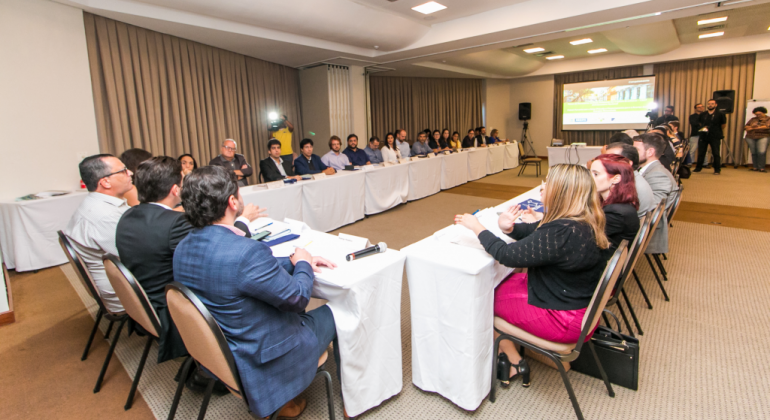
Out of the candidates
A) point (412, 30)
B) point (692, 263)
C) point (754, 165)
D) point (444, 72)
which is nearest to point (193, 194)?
point (692, 263)

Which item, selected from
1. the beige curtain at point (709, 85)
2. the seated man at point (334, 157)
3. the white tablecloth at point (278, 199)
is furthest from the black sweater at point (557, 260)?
the beige curtain at point (709, 85)

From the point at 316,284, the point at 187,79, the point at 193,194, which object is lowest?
the point at 316,284

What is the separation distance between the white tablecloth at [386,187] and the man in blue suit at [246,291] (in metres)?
3.69

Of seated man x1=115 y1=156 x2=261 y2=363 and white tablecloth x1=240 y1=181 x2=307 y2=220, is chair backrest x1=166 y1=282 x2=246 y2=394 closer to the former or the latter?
seated man x1=115 y1=156 x2=261 y2=363

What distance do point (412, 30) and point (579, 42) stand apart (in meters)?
4.17

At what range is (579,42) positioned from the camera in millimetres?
7922

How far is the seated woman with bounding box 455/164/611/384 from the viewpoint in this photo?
144cm

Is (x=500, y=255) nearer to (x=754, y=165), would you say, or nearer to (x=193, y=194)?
(x=193, y=194)

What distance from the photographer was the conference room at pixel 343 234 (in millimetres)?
1440

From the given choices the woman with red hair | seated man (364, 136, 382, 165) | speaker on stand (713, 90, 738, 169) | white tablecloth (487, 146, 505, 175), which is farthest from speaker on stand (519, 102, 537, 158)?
the woman with red hair

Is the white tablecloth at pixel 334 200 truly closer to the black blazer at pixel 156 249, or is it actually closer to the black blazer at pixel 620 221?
the black blazer at pixel 156 249

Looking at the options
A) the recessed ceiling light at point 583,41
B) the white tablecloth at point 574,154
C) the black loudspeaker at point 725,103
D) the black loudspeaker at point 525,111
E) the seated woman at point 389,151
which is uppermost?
the recessed ceiling light at point 583,41

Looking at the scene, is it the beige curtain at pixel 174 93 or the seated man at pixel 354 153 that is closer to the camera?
the beige curtain at pixel 174 93

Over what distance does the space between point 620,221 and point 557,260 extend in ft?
2.06
